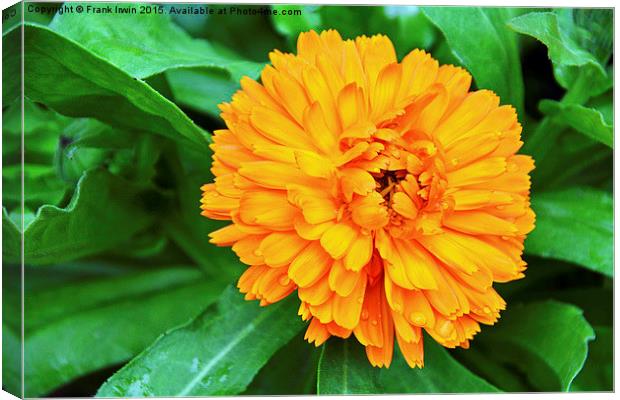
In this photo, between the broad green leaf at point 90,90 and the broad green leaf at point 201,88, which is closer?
the broad green leaf at point 90,90

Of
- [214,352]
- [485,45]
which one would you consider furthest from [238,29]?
[214,352]

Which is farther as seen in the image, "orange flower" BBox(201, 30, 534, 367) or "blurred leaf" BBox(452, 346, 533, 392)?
"blurred leaf" BBox(452, 346, 533, 392)

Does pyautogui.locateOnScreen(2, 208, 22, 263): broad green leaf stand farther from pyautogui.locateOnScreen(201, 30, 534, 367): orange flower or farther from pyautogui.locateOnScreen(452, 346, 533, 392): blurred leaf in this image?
pyautogui.locateOnScreen(452, 346, 533, 392): blurred leaf

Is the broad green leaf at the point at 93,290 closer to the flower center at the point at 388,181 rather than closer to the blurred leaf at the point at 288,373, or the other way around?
the blurred leaf at the point at 288,373

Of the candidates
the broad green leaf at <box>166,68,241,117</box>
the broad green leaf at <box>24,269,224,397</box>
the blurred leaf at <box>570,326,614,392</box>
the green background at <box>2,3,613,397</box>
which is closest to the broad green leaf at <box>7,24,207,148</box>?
the green background at <box>2,3,613,397</box>

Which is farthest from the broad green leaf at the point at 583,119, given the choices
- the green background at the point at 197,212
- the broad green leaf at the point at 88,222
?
the broad green leaf at the point at 88,222
